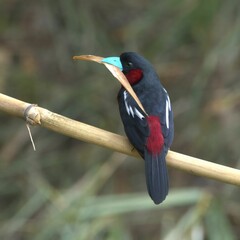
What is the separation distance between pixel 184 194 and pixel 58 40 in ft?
5.84

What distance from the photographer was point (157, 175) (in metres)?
2.80

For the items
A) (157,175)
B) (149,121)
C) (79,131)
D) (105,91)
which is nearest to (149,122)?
(149,121)

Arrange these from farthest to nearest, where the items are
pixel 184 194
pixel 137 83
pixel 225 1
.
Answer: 1. pixel 225 1
2. pixel 184 194
3. pixel 137 83

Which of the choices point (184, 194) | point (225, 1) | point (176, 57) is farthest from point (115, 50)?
point (184, 194)

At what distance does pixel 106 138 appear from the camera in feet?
8.21

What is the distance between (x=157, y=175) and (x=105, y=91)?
101 inches

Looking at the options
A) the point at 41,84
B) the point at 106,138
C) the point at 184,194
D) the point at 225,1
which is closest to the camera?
the point at 106,138

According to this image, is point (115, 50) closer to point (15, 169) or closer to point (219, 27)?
point (219, 27)

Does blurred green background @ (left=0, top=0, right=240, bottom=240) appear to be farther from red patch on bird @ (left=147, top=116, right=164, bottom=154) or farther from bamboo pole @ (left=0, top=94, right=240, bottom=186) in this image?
bamboo pole @ (left=0, top=94, right=240, bottom=186)

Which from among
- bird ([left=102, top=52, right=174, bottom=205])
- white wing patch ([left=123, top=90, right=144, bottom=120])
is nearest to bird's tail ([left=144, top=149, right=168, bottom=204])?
bird ([left=102, top=52, right=174, bottom=205])

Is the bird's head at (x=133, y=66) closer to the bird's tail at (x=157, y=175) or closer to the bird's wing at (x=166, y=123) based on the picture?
the bird's wing at (x=166, y=123)

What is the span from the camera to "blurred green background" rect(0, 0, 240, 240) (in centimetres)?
471

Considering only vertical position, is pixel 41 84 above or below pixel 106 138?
below

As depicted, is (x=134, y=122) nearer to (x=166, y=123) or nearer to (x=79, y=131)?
(x=166, y=123)
